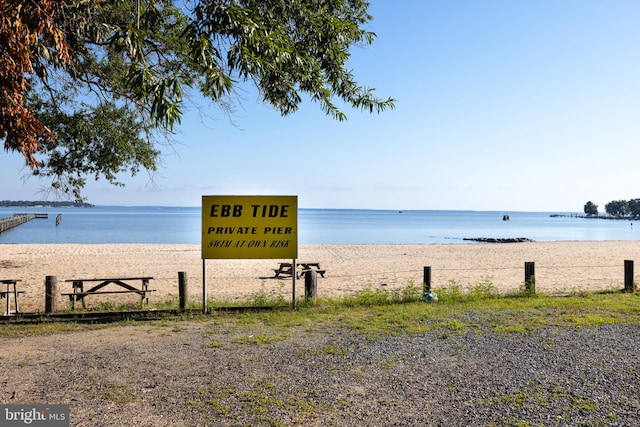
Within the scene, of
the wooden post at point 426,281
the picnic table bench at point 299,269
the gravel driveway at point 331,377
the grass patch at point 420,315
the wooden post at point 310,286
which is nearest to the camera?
the gravel driveway at point 331,377

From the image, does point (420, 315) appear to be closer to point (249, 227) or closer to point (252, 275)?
point (249, 227)

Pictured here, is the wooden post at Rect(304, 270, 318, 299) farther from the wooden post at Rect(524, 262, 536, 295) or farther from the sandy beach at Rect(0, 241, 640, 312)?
the wooden post at Rect(524, 262, 536, 295)

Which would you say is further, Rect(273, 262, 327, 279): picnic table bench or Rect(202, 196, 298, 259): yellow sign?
Rect(273, 262, 327, 279): picnic table bench

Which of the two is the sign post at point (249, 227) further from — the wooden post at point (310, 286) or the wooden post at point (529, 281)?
the wooden post at point (529, 281)

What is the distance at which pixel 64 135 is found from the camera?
12.5m

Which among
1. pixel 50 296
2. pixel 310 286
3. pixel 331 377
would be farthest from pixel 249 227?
pixel 331 377

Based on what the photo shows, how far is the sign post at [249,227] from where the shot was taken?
10.5 m

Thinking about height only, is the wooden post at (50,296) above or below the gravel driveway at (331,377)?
above

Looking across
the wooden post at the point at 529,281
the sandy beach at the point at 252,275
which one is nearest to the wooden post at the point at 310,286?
the sandy beach at the point at 252,275

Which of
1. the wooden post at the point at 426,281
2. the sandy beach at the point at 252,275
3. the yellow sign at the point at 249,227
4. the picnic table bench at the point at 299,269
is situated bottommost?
the sandy beach at the point at 252,275

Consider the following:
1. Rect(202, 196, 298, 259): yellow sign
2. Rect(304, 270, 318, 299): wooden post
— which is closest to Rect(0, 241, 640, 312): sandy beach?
Rect(304, 270, 318, 299): wooden post

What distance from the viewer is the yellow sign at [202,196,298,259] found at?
10.5 meters

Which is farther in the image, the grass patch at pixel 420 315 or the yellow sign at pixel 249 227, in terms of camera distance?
the yellow sign at pixel 249 227

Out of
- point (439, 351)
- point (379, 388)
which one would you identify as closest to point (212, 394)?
point (379, 388)
